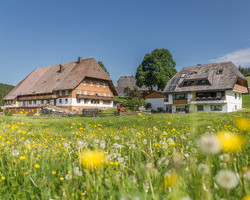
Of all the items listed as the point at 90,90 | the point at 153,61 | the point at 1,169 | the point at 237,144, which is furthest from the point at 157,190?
the point at 153,61

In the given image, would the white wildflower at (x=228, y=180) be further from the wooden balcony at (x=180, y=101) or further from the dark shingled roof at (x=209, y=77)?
the wooden balcony at (x=180, y=101)

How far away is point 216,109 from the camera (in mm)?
40531

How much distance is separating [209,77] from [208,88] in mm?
2323

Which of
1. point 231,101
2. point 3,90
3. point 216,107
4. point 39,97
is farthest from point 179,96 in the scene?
point 3,90

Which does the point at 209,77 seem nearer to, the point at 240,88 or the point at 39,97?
the point at 240,88

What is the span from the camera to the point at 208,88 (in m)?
39.7

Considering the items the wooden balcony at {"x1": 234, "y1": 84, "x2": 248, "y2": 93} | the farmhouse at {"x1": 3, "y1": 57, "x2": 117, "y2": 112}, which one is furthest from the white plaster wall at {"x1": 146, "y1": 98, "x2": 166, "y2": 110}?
the wooden balcony at {"x1": 234, "y1": 84, "x2": 248, "y2": 93}

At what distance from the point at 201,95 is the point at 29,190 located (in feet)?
139

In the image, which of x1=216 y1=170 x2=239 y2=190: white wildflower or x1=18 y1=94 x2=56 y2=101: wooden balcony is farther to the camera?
x1=18 y1=94 x2=56 y2=101: wooden balcony

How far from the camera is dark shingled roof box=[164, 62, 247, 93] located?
3874 centimetres

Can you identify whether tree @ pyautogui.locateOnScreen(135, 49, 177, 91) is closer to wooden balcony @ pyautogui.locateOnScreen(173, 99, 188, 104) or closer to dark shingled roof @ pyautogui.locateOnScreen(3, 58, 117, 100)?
dark shingled roof @ pyautogui.locateOnScreen(3, 58, 117, 100)

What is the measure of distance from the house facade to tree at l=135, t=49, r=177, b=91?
972 centimetres

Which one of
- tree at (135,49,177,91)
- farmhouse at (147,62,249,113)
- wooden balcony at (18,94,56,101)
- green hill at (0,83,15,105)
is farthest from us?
green hill at (0,83,15,105)

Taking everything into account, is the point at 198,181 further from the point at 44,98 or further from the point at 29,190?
the point at 44,98
